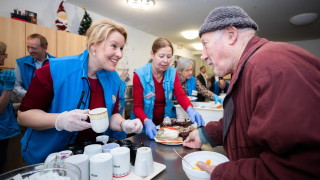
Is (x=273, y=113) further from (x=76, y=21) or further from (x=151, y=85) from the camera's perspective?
(x=76, y=21)

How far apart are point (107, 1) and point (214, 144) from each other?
3771 mm

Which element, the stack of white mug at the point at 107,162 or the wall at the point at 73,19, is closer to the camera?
the stack of white mug at the point at 107,162

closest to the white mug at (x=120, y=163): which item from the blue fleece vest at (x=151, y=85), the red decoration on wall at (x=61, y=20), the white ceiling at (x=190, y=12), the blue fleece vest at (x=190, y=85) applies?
the blue fleece vest at (x=151, y=85)

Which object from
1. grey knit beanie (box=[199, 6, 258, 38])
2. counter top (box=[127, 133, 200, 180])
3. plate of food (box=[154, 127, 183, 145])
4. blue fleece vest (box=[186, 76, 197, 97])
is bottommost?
counter top (box=[127, 133, 200, 180])

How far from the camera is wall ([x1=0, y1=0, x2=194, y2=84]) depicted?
9.88 feet

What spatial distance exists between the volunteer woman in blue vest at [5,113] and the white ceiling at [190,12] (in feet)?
8.27

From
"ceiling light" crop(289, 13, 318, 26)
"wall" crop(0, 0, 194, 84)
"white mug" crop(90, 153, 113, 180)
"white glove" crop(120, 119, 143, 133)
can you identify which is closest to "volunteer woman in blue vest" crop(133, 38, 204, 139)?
"white glove" crop(120, 119, 143, 133)

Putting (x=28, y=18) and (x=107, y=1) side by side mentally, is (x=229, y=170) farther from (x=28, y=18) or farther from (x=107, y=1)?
(x=107, y=1)

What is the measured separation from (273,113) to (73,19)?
4.46 meters

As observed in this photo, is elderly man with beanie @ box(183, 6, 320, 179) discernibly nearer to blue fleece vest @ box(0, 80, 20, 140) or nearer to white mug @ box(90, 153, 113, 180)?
white mug @ box(90, 153, 113, 180)

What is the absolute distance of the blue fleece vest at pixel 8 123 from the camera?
207cm

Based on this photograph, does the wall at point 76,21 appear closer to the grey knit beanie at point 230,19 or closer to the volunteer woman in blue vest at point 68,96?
the volunteer woman in blue vest at point 68,96

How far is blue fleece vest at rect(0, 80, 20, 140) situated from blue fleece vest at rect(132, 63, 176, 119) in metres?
1.63

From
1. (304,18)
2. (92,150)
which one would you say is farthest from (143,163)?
(304,18)
